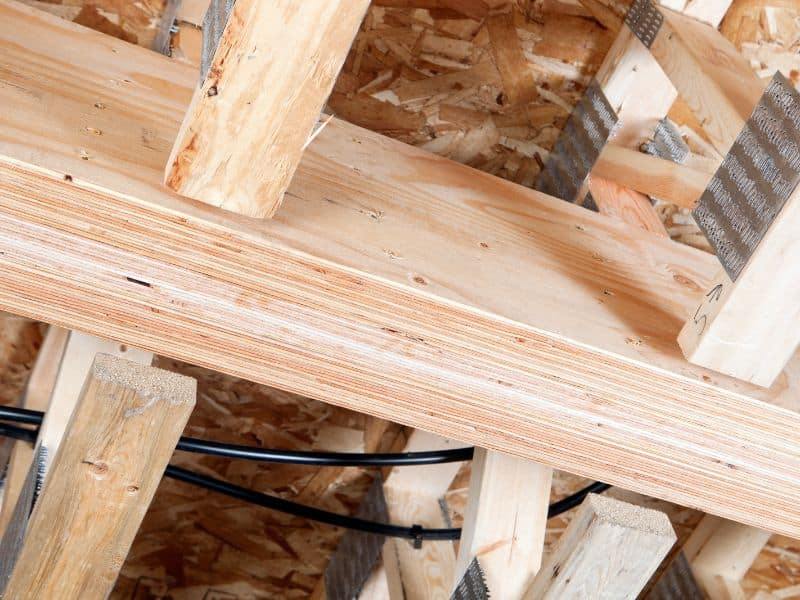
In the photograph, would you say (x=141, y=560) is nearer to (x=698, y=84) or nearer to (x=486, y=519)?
(x=486, y=519)

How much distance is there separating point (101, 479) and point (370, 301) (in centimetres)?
30

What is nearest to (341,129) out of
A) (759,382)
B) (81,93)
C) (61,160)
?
(81,93)

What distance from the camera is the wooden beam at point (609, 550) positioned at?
2.92 ft

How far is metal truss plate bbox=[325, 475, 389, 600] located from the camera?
180 cm

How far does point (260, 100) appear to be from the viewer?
744 mm

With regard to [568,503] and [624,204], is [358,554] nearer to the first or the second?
[568,503]

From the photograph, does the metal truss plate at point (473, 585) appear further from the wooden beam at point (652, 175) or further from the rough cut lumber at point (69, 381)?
the wooden beam at point (652, 175)

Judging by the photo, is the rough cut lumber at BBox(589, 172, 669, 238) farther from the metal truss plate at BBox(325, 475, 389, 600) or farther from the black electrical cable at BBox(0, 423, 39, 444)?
the black electrical cable at BBox(0, 423, 39, 444)

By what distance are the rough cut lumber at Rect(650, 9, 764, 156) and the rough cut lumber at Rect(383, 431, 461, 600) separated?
77 centimetres

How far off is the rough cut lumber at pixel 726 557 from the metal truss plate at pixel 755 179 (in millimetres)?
1188

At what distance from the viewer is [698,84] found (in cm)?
109

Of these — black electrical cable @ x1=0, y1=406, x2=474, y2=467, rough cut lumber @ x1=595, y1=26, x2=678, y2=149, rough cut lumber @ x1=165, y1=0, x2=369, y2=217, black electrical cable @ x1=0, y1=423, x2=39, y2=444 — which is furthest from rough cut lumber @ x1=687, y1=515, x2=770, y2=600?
rough cut lumber @ x1=165, y1=0, x2=369, y2=217

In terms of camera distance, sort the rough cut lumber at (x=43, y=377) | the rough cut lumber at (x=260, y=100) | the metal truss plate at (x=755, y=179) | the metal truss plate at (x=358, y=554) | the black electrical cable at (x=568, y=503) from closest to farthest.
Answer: the rough cut lumber at (x=260, y=100) < the metal truss plate at (x=755, y=179) < the rough cut lumber at (x=43, y=377) < the black electrical cable at (x=568, y=503) < the metal truss plate at (x=358, y=554)

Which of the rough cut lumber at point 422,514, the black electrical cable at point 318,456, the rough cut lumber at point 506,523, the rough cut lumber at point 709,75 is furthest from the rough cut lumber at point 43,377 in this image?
the rough cut lumber at point 709,75
